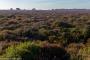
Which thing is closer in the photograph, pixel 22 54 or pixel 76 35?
pixel 22 54

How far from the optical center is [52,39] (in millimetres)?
20344

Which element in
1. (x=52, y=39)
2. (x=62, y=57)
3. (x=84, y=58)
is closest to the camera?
(x=84, y=58)

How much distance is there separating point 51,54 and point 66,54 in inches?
26.0

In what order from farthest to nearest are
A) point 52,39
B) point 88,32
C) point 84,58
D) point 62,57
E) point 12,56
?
point 88,32, point 52,39, point 62,57, point 84,58, point 12,56

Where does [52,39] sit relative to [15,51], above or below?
below

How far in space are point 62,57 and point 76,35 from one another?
9478mm

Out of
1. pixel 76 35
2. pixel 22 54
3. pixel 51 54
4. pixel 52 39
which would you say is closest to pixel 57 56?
pixel 51 54

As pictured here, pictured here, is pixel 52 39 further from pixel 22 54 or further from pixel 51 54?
pixel 22 54

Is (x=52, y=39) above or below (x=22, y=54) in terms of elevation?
below

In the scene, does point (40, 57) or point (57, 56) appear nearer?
point (40, 57)

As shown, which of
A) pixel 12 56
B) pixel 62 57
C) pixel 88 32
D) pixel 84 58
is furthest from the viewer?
pixel 88 32

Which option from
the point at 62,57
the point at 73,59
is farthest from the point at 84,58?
the point at 62,57

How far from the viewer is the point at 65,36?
21.4 metres

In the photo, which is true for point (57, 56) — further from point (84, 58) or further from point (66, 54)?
point (84, 58)
